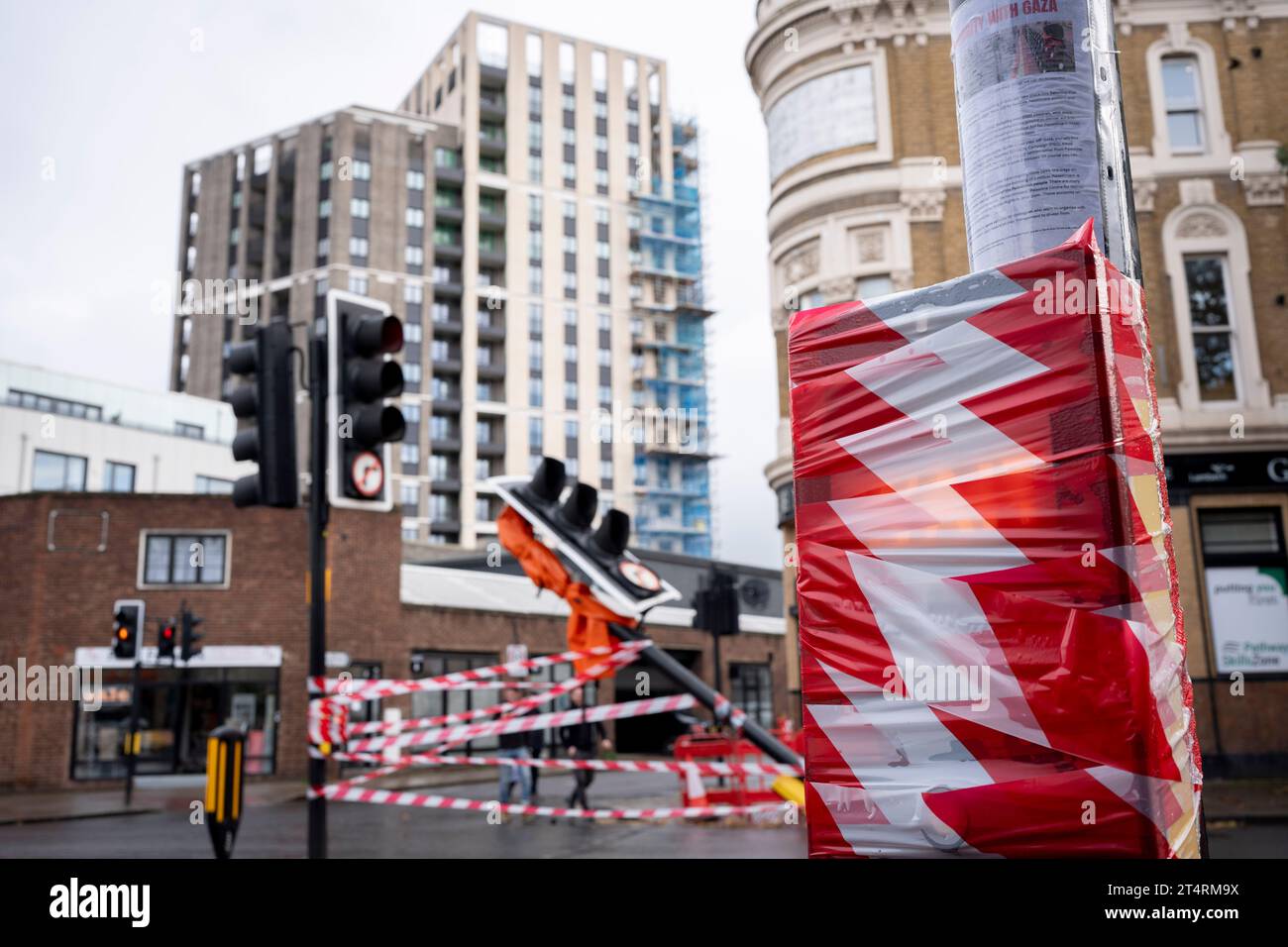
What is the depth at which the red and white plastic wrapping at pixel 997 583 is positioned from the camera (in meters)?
2.46

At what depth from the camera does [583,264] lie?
8131 centimetres

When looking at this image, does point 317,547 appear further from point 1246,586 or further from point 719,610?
point 1246,586

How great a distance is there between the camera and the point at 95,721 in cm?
2452

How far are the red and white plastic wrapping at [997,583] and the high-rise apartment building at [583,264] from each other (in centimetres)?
7226

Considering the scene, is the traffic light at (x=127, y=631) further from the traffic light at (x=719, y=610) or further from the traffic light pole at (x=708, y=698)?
the traffic light pole at (x=708, y=698)

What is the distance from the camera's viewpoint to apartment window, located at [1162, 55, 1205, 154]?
17.8 m

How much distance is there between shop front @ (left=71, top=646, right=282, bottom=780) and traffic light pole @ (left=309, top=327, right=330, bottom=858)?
20.1 m

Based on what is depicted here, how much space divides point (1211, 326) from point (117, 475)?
4386cm

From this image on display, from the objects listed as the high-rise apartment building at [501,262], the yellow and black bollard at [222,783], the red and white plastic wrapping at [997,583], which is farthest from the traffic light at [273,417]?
the high-rise apartment building at [501,262]

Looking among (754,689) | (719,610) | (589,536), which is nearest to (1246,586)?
(719,610)

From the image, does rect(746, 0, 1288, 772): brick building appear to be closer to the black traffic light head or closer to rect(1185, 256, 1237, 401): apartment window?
rect(1185, 256, 1237, 401): apartment window

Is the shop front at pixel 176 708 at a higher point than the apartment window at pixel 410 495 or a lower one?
lower

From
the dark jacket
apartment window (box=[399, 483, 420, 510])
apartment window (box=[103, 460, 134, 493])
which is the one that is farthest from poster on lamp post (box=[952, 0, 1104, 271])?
apartment window (box=[399, 483, 420, 510])

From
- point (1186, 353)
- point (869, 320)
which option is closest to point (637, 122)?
point (1186, 353)
